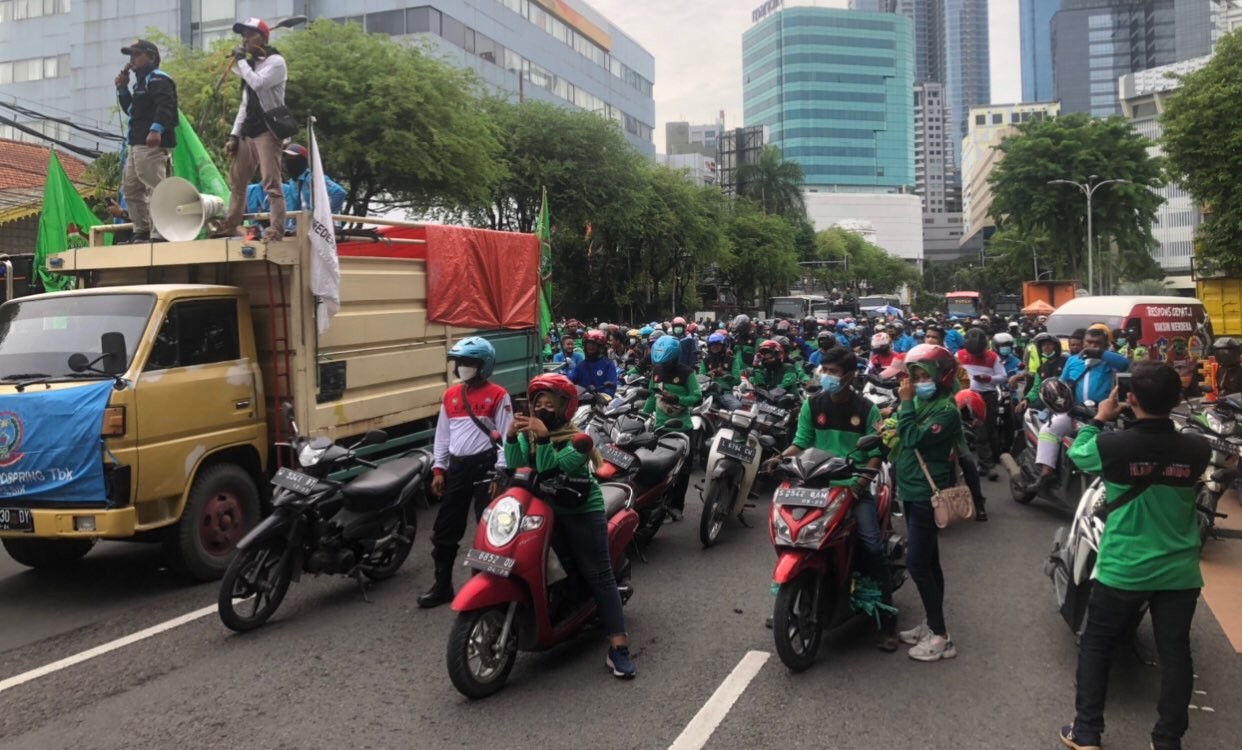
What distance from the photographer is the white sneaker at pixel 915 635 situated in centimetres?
514

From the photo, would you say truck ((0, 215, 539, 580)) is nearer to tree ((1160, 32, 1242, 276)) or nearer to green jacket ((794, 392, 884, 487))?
green jacket ((794, 392, 884, 487))

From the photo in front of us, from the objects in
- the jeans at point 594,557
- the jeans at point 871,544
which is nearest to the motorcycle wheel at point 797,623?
the jeans at point 871,544

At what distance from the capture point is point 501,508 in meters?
4.62

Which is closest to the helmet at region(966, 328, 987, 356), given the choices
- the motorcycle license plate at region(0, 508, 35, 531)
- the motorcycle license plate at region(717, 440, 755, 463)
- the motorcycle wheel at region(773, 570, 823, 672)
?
the motorcycle license plate at region(717, 440, 755, 463)

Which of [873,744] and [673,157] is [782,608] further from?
[673,157]

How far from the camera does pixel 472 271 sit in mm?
9898

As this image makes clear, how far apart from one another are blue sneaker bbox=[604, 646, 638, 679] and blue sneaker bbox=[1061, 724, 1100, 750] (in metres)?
1.99

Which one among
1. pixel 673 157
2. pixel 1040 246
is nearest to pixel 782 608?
pixel 1040 246

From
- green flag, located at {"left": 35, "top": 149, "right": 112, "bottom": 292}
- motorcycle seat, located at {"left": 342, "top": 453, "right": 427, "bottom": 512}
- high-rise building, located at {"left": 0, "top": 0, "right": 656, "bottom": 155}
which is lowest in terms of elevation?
motorcycle seat, located at {"left": 342, "top": 453, "right": 427, "bottom": 512}

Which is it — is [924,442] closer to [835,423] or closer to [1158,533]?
[835,423]

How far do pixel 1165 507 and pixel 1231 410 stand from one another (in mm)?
4838

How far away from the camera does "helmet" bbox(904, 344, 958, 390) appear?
16.3ft

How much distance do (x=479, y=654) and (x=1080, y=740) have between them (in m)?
2.65

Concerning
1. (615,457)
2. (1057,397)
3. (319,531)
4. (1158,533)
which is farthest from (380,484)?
(1057,397)
